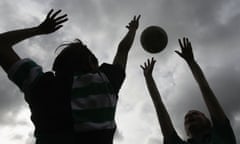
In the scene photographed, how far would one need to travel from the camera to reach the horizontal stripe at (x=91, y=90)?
3139mm

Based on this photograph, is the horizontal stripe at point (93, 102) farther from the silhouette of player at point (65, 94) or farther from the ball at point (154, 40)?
the ball at point (154, 40)

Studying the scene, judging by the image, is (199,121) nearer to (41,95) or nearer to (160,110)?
(160,110)

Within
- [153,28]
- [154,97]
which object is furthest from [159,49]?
[154,97]

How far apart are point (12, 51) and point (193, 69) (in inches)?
166

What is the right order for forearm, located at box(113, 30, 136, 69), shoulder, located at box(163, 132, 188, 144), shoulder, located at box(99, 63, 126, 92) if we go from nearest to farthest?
1. shoulder, located at box(99, 63, 126, 92)
2. forearm, located at box(113, 30, 136, 69)
3. shoulder, located at box(163, 132, 188, 144)

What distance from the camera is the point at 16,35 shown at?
332cm

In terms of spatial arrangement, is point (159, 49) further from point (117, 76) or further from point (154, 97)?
point (117, 76)

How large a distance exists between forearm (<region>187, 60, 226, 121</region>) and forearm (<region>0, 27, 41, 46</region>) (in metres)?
3.70

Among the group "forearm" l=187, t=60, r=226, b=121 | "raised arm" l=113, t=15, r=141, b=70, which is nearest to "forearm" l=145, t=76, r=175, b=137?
"forearm" l=187, t=60, r=226, b=121

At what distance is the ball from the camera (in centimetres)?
963

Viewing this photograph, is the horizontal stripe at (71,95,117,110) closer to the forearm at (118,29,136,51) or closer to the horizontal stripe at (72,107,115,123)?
the horizontal stripe at (72,107,115,123)

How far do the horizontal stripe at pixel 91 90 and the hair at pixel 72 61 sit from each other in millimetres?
199

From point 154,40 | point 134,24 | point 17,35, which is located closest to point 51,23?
point 17,35

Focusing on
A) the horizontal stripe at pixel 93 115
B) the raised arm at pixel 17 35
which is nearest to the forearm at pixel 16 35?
the raised arm at pixel 17 35
